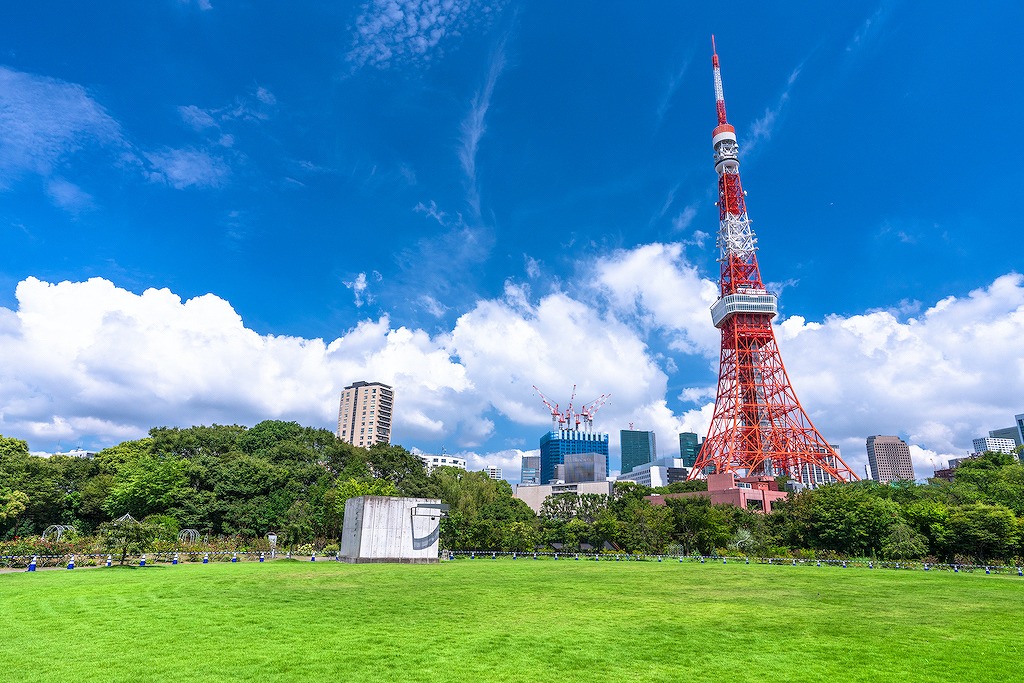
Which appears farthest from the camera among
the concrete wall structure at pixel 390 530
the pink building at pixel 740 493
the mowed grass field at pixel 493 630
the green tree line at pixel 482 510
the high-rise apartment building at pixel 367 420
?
the high-rise apartment building at pixel 367 420

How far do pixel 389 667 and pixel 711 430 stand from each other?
80600 mm

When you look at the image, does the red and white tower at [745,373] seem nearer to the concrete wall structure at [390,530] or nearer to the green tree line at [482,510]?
the green tree line at [482,510]

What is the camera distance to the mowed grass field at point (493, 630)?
1035 centimetres

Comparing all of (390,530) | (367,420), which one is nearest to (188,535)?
(390,530)

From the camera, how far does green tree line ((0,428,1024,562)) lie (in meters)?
44.0

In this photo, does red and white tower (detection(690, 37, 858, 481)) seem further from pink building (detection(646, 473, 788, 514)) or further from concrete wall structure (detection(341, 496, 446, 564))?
concrete wall structure (detection(341, 496, 446, 564))

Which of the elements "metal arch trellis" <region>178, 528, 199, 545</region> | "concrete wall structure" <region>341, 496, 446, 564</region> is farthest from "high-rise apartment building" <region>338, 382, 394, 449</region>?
"concrete wall structure" <region>341, 496, 446, 564</region>

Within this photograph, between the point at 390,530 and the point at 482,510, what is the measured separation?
17.2 metres

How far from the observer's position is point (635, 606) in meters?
18.7

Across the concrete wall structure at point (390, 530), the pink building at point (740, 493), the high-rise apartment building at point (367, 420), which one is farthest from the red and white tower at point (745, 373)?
the high-rise apartment building at point (367, 420)

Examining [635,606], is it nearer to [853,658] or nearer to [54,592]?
[853,658]

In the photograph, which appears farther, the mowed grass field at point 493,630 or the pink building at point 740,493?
the pink building at point 740,493

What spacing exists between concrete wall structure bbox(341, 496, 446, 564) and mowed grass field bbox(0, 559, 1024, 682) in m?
10.9

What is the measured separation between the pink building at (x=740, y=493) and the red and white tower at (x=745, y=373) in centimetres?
275
